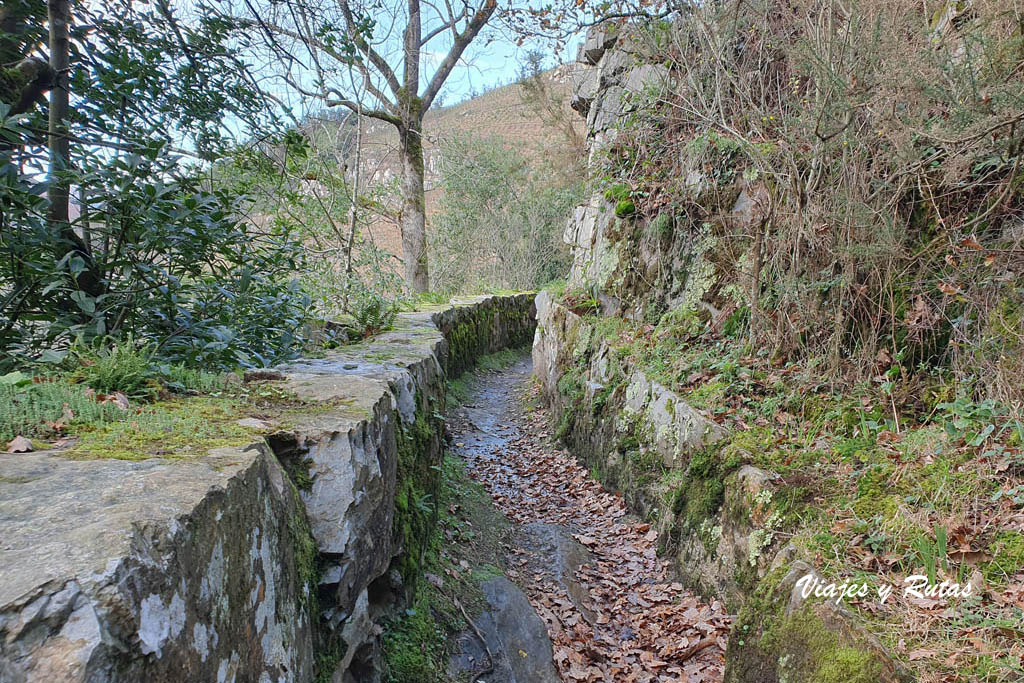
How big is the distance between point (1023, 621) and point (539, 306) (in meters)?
11.2

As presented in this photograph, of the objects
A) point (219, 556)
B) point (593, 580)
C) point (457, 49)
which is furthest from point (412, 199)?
point (219, 556)

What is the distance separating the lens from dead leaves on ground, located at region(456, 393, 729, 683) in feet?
12.2

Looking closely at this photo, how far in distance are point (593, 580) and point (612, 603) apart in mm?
324

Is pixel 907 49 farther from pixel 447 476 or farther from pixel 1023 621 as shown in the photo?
pixel 447 476

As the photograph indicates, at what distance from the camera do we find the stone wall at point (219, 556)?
1.14m

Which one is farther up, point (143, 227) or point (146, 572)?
point (143, 227)

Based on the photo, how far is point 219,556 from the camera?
159 cm

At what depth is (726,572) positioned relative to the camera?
399 cm

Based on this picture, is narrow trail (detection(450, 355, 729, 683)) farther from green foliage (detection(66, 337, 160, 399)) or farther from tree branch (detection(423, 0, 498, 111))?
tree branch (detection(423, 0, 498, 111))

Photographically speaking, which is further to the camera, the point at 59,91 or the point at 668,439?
the point at 668,439

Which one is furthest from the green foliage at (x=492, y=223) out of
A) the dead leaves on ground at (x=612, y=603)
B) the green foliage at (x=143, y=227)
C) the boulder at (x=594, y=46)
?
the green foliage at (x=143, y=227)

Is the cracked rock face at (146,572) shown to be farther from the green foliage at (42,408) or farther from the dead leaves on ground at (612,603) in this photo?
the dead leaves on ground at (612,603)

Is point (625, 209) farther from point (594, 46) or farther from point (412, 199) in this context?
point (412, 199)

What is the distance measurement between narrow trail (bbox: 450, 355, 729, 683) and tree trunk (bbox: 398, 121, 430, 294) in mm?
6847
